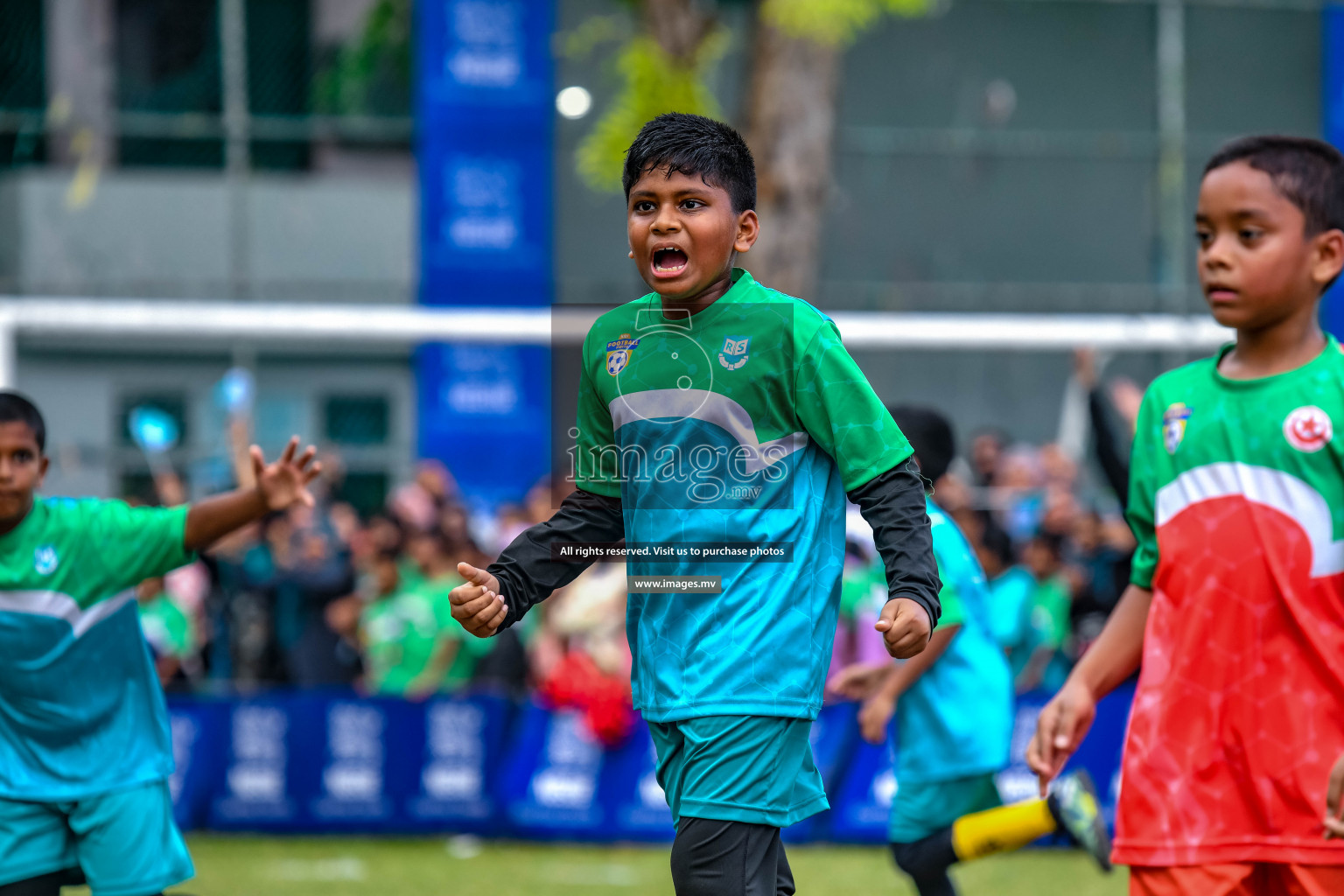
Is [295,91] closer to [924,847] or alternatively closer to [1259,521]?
[924,847]

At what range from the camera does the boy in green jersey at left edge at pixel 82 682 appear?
14.7 feet

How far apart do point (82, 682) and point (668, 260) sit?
89.0 inches

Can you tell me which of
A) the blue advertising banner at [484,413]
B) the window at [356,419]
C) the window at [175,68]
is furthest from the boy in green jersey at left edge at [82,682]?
the window at [175,68]

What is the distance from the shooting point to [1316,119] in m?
16.8

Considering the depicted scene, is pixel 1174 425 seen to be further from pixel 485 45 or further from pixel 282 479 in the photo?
pixel 485 45

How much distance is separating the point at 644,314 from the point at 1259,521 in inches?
54.4

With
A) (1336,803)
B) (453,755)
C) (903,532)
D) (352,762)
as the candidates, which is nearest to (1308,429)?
(1336,803)

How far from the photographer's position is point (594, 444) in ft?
12.2

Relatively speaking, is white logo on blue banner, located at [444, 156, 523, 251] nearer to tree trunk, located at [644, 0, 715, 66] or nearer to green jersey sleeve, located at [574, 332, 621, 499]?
tree trunk, located at [644, 0, 715, 66]

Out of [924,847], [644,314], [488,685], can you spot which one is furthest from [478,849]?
[644,314]

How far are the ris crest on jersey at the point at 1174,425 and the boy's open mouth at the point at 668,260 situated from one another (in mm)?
1119

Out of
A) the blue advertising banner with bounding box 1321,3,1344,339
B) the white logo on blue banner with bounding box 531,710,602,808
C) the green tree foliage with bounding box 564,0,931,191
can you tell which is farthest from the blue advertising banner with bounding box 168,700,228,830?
the blue advertising banner with bounding box 1321,3,1344,339

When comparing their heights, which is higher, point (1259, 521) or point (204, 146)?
point (204, 146)

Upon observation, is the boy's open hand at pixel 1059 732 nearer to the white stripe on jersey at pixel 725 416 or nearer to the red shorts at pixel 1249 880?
the red shorts at pixel 1249 880
